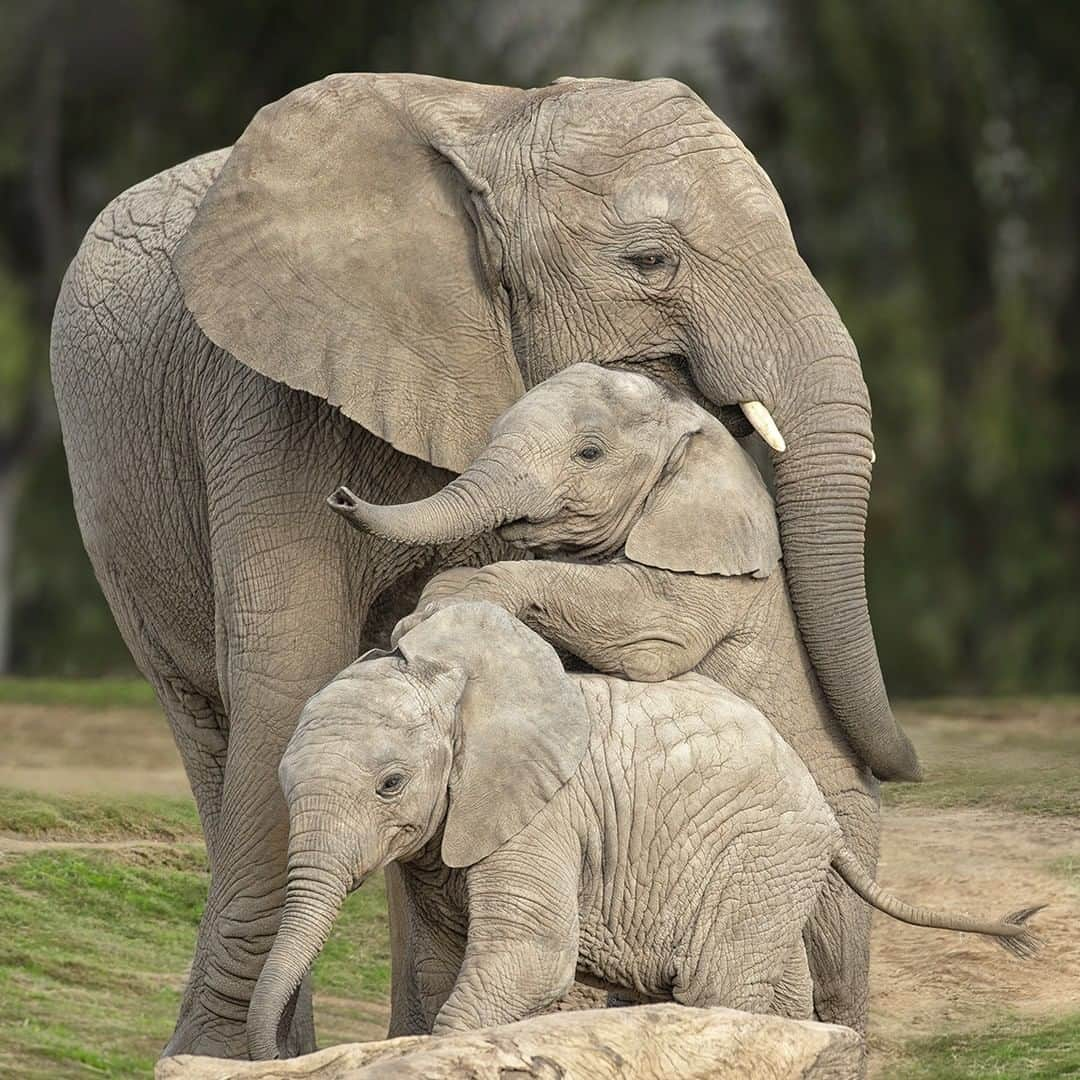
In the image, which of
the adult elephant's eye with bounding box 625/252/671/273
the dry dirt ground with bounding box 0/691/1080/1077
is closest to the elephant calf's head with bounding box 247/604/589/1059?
the adult elephant's eye with bounding box 625/252/671/273

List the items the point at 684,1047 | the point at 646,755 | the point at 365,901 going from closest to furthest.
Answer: the point at 684,1047 < the point at 646,755 < the point at 365,901

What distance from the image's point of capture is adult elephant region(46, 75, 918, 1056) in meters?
6.35

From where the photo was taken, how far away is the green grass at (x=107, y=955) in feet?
24.3

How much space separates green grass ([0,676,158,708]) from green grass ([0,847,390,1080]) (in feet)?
12.8

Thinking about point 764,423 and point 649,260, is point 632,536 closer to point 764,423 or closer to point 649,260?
point 764,423

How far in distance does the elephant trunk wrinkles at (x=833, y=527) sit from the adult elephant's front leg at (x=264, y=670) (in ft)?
3.42

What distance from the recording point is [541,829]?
568 centimetres

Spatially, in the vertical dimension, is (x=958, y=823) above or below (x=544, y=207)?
below

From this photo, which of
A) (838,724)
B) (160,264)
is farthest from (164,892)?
(838,724)

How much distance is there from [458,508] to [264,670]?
0.83 metres

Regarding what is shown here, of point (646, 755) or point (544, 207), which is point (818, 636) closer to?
point (646, 755)

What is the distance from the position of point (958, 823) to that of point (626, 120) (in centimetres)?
372

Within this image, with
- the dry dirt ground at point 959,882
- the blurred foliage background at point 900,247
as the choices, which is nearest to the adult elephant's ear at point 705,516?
the dry dirt ground at point 959,882

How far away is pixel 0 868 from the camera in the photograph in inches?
338
